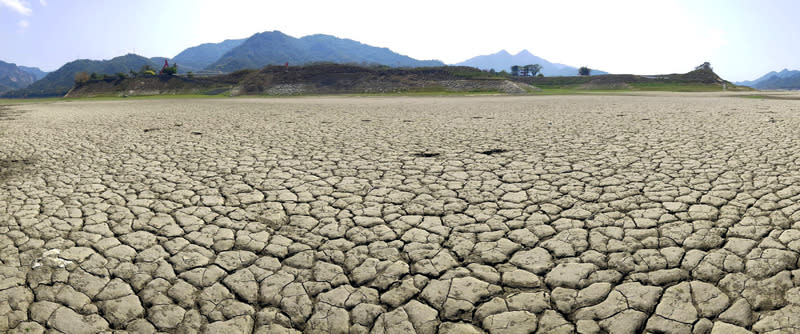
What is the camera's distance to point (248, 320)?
220 centimetres

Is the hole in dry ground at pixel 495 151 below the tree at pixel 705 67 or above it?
below

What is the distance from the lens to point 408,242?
3.07 metres

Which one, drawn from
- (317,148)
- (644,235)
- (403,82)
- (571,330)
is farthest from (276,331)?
(403,82)

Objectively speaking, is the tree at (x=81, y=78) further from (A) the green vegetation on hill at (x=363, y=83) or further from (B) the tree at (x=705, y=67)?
(B) the tree at (x=705, y=67)

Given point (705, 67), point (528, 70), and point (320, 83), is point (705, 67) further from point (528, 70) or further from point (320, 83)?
point (320, 83)

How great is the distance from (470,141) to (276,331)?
223 inches

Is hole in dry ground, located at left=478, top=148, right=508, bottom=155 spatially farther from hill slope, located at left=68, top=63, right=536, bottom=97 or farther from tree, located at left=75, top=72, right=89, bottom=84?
tree, located at left=75, top=72, right=89, bottom=84

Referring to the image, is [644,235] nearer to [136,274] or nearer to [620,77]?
[136,274]

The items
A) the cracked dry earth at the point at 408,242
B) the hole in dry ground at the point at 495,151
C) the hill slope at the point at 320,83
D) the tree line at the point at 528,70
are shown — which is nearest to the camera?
the cracked dry earth at the point at 408,242

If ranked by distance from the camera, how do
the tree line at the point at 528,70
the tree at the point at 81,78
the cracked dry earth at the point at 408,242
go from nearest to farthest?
the cracked dry earth at the point at 408,242, the tree at the point at 81,78, the tree line at the point at 528,70

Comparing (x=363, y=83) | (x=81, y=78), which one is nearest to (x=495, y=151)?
(x=363, y=83)

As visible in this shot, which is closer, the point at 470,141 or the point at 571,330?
the point at 571,330

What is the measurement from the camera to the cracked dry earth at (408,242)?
7.18ft

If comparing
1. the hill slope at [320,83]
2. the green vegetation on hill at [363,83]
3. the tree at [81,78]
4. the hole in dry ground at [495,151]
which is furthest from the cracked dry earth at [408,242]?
the tree at [81,78]
